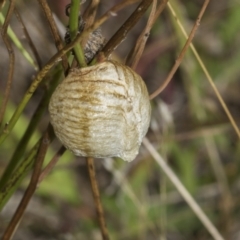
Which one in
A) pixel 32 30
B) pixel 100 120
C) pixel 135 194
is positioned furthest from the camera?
pixel 32 30

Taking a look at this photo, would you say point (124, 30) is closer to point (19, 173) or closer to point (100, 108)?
point (100, 108)

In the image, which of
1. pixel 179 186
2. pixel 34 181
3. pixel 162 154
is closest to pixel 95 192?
pixel 34 181

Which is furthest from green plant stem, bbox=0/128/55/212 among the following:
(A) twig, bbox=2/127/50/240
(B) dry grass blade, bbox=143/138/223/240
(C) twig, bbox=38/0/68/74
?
(B) dry grass blade, bbox=143/138/223/240

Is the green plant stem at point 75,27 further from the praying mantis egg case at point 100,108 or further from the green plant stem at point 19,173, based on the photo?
the green plant stem at point 19,173

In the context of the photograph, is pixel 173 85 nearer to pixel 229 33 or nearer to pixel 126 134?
pixel 229 33

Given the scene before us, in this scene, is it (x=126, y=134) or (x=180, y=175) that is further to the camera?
(x=180, y=175)

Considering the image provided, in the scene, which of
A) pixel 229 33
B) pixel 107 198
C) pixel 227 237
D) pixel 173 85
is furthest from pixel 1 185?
pixel 229 33

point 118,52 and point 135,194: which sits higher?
point 118,52
